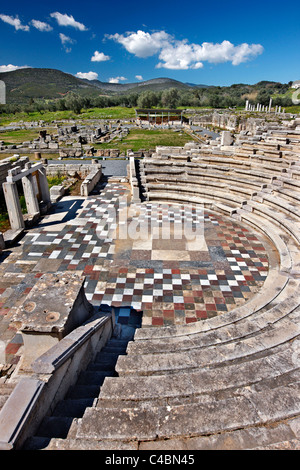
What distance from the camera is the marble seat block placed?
362cm

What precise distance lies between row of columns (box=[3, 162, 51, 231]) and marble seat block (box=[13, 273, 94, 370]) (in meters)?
5.46

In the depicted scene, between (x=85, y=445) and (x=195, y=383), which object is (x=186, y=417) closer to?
(x=195, y=383)

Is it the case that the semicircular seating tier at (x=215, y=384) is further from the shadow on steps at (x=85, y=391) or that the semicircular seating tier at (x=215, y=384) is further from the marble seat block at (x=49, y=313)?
the marble seat block at (x=49, y=313)

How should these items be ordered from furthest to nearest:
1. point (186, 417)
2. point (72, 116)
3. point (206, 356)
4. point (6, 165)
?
point (72, 116) < point (6, 165) < point (206, 356) < point (186, 417)

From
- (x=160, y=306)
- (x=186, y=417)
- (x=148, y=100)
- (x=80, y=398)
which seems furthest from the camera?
(x=148, y=100)

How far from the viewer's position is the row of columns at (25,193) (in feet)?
29.1

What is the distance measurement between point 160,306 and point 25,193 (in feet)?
22.4

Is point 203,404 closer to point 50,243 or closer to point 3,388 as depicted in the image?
point 3,388

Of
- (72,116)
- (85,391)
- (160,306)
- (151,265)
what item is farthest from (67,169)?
(72,116)

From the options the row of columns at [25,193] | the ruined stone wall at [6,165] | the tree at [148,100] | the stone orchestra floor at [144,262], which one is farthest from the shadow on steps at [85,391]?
the tree at [148,100]

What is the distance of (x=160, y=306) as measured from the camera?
6.16m

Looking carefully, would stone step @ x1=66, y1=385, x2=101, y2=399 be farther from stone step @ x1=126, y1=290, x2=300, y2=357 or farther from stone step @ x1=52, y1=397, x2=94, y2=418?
stone step @ x1=126, y1=290, x2=300, y2=357
